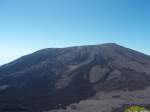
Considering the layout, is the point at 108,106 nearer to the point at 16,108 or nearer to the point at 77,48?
the point at 16,108

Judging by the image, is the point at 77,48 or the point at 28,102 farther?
the point at 77,48

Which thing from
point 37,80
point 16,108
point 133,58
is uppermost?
point 133,58

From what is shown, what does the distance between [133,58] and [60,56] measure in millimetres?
26804

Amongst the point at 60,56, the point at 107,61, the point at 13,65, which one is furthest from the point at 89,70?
the point at 13,65

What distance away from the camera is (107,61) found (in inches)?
4006

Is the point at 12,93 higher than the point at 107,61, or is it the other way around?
the point at 107,61

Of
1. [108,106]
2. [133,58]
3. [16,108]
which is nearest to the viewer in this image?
[108,106]

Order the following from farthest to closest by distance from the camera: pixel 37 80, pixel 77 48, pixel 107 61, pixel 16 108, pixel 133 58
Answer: pixel 77 48 → pixel 133 58 → pixel 107 61 → pixel 37 80 → pixel 16 108

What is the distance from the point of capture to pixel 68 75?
91500mm

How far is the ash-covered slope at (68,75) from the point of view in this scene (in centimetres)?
7606

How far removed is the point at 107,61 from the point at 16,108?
144 feet

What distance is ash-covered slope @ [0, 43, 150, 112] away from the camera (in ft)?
250

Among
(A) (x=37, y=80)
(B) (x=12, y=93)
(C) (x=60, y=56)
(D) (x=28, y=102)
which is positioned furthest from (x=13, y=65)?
(D) (x=28, y=102)

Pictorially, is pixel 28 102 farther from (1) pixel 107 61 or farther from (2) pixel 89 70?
(1) pixel 107 61
